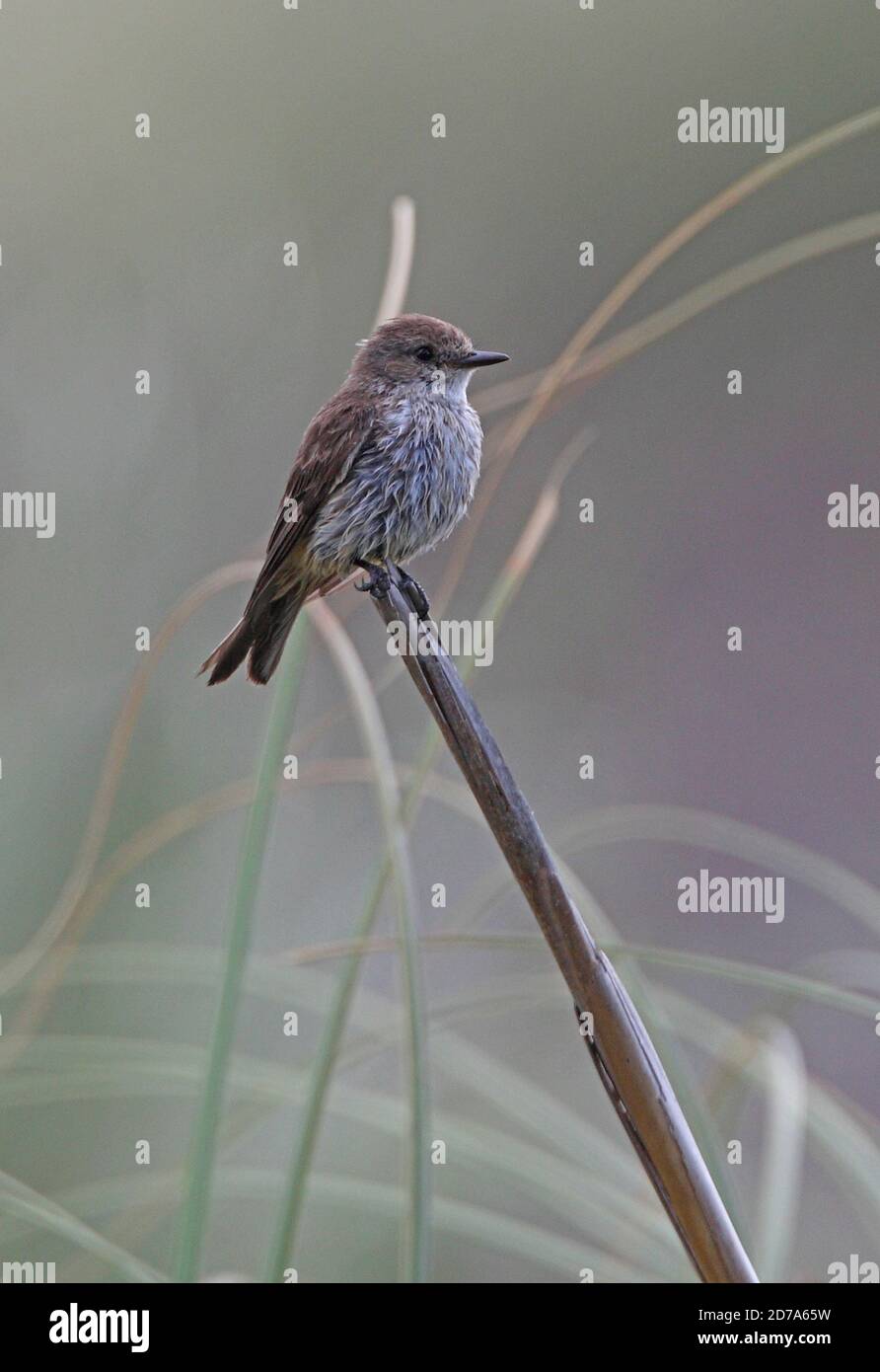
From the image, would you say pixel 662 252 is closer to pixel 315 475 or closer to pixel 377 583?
pixel 377 583

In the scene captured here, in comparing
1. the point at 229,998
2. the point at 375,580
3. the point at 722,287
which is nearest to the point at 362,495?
the point at 375,580

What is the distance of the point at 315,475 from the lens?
2713mm

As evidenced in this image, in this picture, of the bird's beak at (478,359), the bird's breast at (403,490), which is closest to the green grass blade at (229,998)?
the bird's breast at (403,490)

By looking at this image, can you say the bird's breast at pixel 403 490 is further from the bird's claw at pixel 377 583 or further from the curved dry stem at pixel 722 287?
the curved dry stem at pixel 722 287

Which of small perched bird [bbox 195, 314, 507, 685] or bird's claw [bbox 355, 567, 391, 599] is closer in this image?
bird's claw [bbox 355, 567, 391, 599]

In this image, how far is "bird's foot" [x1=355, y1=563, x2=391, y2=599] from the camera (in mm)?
2001

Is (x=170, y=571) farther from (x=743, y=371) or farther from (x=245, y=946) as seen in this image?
(x=245, y=946)

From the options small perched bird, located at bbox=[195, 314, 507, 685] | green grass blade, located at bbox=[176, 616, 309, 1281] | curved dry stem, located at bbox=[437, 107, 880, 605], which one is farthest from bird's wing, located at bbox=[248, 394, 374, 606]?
green grass blade, located at bbox=[176, 616, 309, 1281]

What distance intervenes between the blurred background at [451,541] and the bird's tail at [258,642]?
15 centimetres

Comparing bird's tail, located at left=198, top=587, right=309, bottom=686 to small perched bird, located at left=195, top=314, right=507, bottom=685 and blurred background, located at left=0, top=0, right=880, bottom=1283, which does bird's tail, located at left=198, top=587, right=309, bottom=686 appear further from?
blurred background, located at left=0, top=0, right=880, bottom=1283

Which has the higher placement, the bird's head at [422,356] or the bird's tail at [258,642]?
the bird's head at [422,356]

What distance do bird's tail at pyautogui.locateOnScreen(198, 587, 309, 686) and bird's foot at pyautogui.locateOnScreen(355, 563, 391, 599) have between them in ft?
0.83

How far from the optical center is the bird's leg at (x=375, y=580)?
2004 mm

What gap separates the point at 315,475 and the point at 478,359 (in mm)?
429
